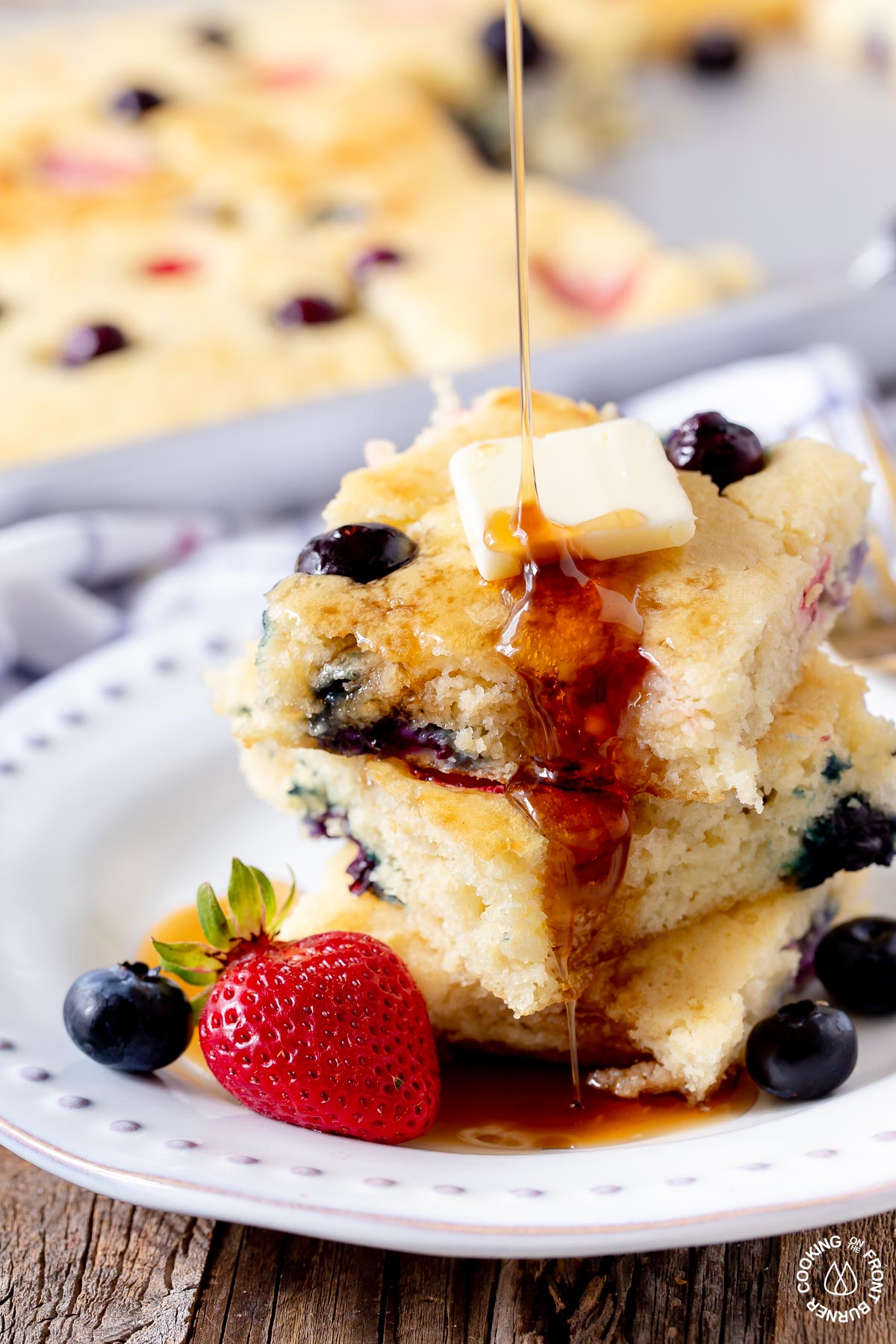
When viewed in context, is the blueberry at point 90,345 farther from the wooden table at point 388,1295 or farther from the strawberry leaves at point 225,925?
the wooden table at point 388,1295

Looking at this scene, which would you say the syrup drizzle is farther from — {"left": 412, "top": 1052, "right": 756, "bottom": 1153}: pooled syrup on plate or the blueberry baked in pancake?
{"left": 412, "top": 1052, "right": 756, "bottom": 1153}: pooled syrup on plate

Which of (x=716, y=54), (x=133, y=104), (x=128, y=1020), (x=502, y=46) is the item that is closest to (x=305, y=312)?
(x=133, y=104)

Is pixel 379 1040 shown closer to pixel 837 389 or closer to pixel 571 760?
pixel 571 760

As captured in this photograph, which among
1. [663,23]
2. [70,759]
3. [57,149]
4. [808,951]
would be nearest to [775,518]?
[808,951]

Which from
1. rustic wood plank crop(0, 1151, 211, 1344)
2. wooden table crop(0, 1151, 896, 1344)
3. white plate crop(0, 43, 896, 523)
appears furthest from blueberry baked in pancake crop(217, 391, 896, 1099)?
white plate crop(0, 43, 896, 523)

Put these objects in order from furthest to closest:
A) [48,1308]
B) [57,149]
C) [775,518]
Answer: [57,149] → [775,518] → [48,1308]

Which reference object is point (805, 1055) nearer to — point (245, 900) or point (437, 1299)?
point (437, 1299)
